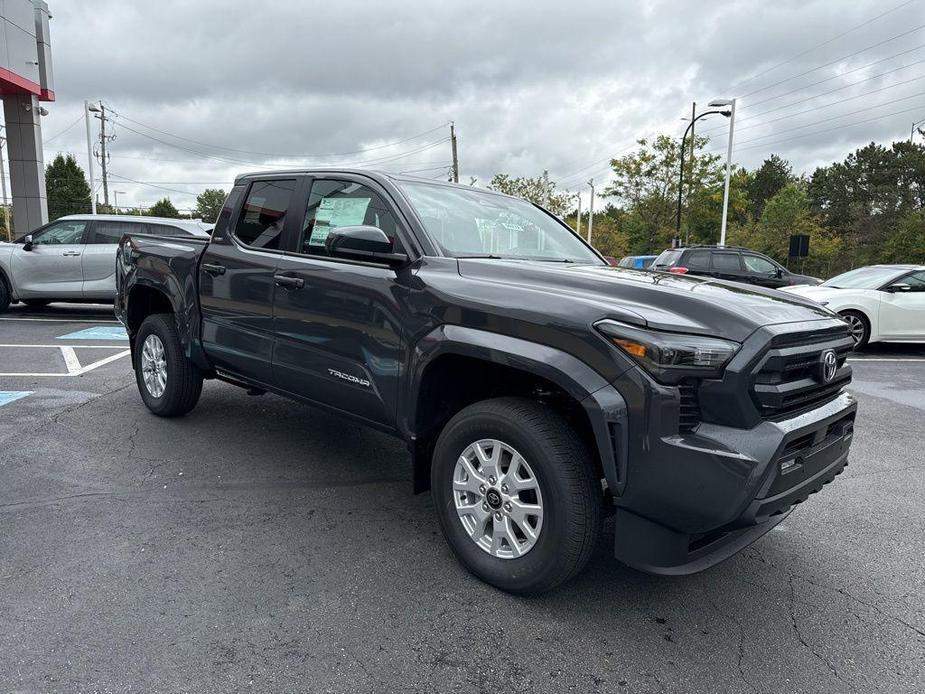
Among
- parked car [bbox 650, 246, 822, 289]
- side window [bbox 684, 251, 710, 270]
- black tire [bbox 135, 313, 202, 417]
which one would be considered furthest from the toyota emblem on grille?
side window [bbox 684, 251, 710, 270]

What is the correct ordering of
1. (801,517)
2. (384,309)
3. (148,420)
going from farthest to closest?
(148,420)
(801,517)
(384,309)

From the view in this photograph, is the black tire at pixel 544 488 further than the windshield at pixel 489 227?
No

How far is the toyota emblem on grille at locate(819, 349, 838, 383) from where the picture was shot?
2.71 meters

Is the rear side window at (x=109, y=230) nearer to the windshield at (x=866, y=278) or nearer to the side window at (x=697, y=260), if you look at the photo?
the windshield at (x=866, y=278)

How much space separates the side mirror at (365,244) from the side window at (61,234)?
33.2 ft

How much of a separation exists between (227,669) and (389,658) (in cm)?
58

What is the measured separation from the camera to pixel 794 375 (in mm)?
2607

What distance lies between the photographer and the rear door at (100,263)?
36.8 ft

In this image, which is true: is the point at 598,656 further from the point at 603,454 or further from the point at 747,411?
the point at 747,411

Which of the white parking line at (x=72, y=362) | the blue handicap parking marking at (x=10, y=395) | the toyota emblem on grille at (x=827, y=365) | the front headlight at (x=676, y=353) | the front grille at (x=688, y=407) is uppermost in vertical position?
the front headlight at (x=676, y=353)

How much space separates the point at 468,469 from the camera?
294 cm

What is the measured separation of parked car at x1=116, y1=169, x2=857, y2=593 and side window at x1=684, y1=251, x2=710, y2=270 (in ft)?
43.8

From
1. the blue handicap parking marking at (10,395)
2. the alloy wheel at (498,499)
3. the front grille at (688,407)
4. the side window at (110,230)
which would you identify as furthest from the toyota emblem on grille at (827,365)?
the side window at (110,230)

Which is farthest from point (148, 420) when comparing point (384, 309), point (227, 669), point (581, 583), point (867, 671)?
point (867, 671)
